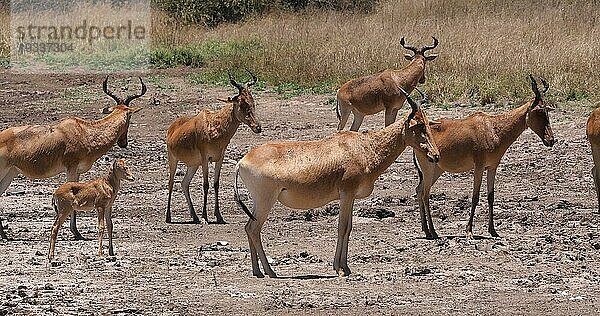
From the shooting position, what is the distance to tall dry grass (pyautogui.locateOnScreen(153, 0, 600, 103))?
2283 centimetres

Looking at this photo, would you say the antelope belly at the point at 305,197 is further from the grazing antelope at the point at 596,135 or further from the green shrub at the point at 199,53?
the green shrub at the point at 199,53

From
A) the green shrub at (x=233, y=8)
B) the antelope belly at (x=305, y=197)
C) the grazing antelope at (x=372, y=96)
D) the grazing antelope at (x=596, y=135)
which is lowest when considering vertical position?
the green shrub at (x=233, y=8)

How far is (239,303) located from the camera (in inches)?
396

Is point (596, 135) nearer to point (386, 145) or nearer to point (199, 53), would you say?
point (386, 145)

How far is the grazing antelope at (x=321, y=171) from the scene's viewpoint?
11086 mm

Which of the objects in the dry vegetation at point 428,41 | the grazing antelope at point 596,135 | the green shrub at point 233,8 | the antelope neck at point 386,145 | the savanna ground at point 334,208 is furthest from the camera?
the green shrub at point 233,8

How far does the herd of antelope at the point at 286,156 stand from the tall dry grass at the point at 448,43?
773 cm

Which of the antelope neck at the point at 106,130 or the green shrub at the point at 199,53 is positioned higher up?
the antelope neck at the point at 106,130

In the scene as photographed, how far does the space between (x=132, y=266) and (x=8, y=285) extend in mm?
1341

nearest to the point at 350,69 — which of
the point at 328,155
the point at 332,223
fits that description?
the point at 332,223

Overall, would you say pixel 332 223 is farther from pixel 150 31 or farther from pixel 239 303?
pixel 150 31

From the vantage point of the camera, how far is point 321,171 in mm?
11180

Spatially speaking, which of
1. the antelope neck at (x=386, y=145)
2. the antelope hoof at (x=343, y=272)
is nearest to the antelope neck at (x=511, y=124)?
the antelope neck at (x=386, y=145)

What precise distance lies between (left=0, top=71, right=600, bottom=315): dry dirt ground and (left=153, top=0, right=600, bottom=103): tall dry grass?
2.67m
